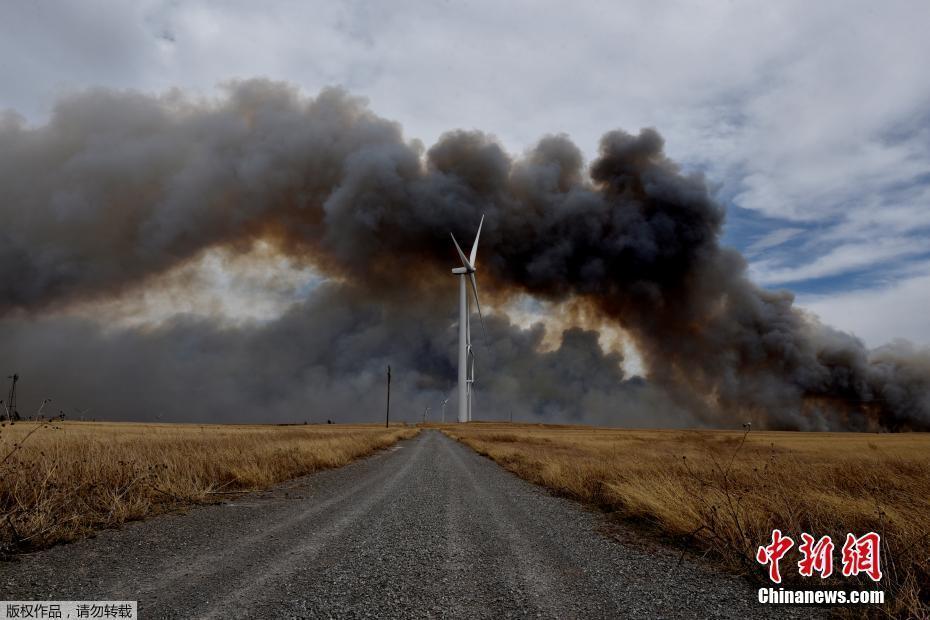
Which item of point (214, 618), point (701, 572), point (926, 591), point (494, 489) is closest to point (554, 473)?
point (494, 489)

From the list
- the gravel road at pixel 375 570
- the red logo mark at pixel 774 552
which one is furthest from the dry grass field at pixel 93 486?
the red logo mark at pixel 774 552

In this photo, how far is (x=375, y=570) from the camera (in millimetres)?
6238

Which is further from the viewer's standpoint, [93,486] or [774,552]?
[93,486]

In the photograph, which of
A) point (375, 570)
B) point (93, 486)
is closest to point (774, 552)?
point (375, 570)

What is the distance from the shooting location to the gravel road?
16.6 ft

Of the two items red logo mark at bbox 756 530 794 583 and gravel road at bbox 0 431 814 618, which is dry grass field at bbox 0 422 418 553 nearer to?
gravel road at bbox 0 431 814 618

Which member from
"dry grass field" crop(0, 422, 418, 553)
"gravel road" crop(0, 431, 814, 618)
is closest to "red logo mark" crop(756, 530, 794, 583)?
"gravel road" crop(0, 431, 814, 618)

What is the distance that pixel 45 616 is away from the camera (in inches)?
193

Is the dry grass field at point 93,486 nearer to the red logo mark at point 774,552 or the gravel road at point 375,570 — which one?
the gravel road at point 375,570

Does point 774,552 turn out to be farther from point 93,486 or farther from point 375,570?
point 93,486

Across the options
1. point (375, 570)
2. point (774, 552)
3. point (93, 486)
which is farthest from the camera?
point (93, 486)

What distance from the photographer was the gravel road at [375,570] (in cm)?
505

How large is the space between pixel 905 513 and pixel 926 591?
308 centimetres

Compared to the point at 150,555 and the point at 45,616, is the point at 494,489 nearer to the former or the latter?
the point at 150,555
